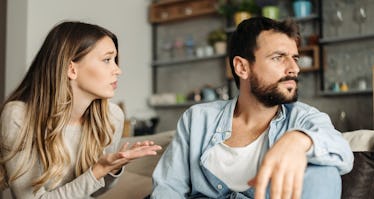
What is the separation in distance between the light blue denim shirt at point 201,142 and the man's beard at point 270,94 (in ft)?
0.11

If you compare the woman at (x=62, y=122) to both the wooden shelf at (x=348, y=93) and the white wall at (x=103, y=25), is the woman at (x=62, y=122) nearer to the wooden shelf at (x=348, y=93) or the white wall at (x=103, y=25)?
the white wall at (x=103, y=25)

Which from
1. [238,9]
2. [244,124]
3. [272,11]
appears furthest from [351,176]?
[238,9]

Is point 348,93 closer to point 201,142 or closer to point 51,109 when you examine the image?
point 201,142

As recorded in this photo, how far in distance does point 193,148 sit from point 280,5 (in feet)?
9.56

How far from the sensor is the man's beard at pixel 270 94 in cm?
146

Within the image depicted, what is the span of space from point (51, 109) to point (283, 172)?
927mm

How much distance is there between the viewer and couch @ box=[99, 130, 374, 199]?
1416 mm

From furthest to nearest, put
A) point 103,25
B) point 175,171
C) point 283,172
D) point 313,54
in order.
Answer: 1. point 103,25
2. point 313,54
3. point 175,171
4. point 283,172

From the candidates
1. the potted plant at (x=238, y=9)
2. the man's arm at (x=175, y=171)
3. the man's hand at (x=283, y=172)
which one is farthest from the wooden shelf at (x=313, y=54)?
the man's hand at (x=283, y=172)

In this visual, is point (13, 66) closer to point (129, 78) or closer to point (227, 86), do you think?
point (129, 78)

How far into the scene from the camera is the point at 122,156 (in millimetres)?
1403

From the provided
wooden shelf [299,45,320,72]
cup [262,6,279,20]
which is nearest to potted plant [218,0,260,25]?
cup [262,6,279,20]

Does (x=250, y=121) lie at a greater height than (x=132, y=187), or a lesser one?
greater

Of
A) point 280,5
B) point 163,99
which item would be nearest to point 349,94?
point 280,5
